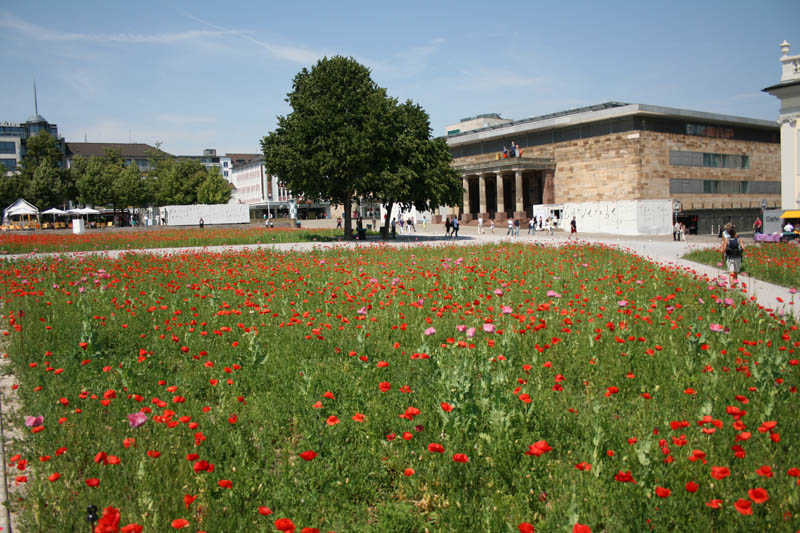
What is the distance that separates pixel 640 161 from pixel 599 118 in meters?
6.71

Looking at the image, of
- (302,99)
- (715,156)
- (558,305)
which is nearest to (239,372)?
(558,305)

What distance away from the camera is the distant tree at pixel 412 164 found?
36562mm

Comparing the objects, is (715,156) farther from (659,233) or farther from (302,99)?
(302,99)

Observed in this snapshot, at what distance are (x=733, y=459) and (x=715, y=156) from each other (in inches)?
2876

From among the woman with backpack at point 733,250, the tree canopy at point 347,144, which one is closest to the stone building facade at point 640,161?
the tree canopy at point 347,144

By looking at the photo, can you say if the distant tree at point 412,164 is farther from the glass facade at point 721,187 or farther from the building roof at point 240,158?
→ the building roof at point 240,158

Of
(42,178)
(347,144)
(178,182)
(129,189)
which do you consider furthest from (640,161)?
(42,178)

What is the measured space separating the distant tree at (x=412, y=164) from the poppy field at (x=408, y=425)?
28420mm

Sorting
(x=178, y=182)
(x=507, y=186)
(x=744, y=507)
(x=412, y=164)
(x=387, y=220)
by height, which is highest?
(x=178, y=182)

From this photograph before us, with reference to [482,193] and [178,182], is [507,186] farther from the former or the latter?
[178,182]

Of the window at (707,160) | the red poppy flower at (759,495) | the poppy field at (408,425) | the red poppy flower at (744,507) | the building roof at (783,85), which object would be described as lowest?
the poppy field at (408,425)

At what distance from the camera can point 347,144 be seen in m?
34.4

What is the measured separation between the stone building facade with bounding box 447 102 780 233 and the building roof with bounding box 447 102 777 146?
4.6 inches

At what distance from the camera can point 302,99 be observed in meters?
37.6
